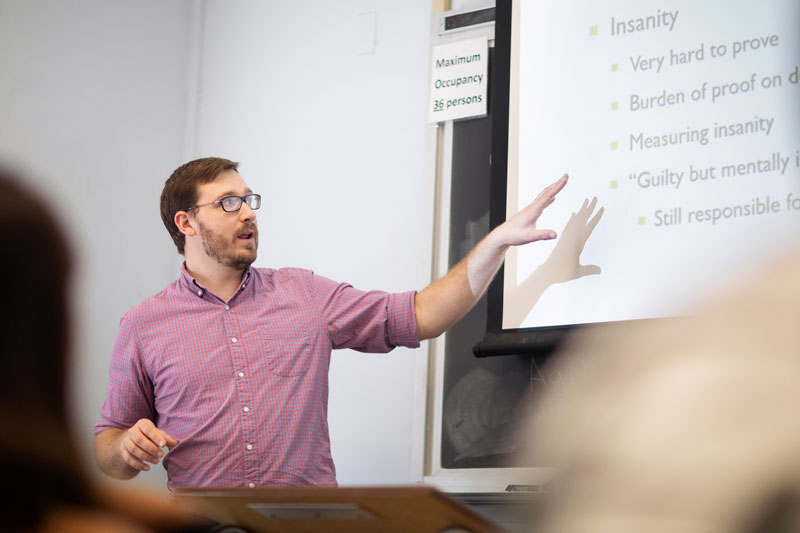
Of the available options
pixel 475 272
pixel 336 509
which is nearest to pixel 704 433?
pixel 336 509

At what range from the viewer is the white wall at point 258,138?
123 inches

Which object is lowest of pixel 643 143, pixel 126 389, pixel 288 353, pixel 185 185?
pixel 126 389

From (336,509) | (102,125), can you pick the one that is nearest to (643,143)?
(336,509)

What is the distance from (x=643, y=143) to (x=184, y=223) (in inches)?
54.9

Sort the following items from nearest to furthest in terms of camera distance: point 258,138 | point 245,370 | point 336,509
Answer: point 336,509 < point 245,370 < point 258,138

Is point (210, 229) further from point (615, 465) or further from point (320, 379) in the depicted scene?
point (615, 465)

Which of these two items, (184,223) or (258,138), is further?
(258,138)

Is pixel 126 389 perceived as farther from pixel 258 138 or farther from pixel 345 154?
pixel 258 138

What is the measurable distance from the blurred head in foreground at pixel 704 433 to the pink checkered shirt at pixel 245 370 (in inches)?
84.3

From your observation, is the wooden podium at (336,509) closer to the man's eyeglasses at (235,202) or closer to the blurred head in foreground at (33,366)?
the blurred head in foreground at (33,366)

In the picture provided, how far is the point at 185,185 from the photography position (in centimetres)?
286

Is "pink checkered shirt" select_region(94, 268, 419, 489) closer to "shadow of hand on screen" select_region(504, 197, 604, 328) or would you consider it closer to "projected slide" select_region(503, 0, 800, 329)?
"shadow of hand on screen" select_region(504, 197, 604, 328)

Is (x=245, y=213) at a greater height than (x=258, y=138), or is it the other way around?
(x=258, y=138)

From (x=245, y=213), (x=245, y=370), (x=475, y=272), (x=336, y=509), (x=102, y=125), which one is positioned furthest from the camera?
(x=102, y=125)
